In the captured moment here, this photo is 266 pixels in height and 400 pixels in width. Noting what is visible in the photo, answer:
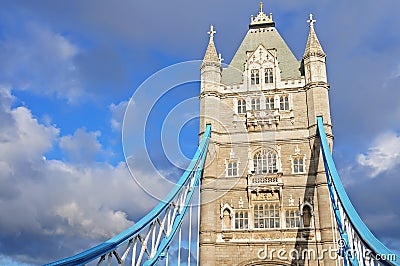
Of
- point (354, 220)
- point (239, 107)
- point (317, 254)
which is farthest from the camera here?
point (239, 107)

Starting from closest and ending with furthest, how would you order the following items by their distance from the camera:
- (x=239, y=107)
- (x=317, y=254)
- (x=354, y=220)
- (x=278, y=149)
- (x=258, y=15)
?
(x=354, y=220) < (x=317, y=254) < (x=278, y=149) < (x=239, y=107) < (x=258, y=15)

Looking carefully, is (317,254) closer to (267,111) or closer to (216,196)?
(216,196)

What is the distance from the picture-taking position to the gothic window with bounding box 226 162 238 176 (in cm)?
2513

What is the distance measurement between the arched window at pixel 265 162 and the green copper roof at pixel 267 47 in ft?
18.7

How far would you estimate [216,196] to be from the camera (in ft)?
80.0

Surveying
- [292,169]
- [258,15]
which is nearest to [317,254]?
[292,169]

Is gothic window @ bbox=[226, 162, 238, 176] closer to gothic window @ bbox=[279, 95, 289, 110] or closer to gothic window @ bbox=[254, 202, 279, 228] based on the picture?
gothic window @ bbox=[254, 202, 279, 228]

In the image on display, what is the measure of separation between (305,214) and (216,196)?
17.0ft

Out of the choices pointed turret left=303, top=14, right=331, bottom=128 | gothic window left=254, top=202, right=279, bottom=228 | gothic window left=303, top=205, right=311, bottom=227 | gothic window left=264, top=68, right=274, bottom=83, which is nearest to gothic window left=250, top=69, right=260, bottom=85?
gothic window left=264, top=68, right=274, bottom=83

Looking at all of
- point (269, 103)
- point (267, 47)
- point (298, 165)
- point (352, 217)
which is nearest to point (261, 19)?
point (267, 47)

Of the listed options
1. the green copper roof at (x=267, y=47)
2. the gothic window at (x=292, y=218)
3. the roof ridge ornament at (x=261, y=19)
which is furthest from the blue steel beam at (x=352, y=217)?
the roof ridge ornament at (x=261, y=19)

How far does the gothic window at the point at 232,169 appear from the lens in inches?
989

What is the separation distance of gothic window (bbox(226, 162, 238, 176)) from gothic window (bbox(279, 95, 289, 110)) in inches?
191

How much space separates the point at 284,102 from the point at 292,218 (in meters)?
7.65
